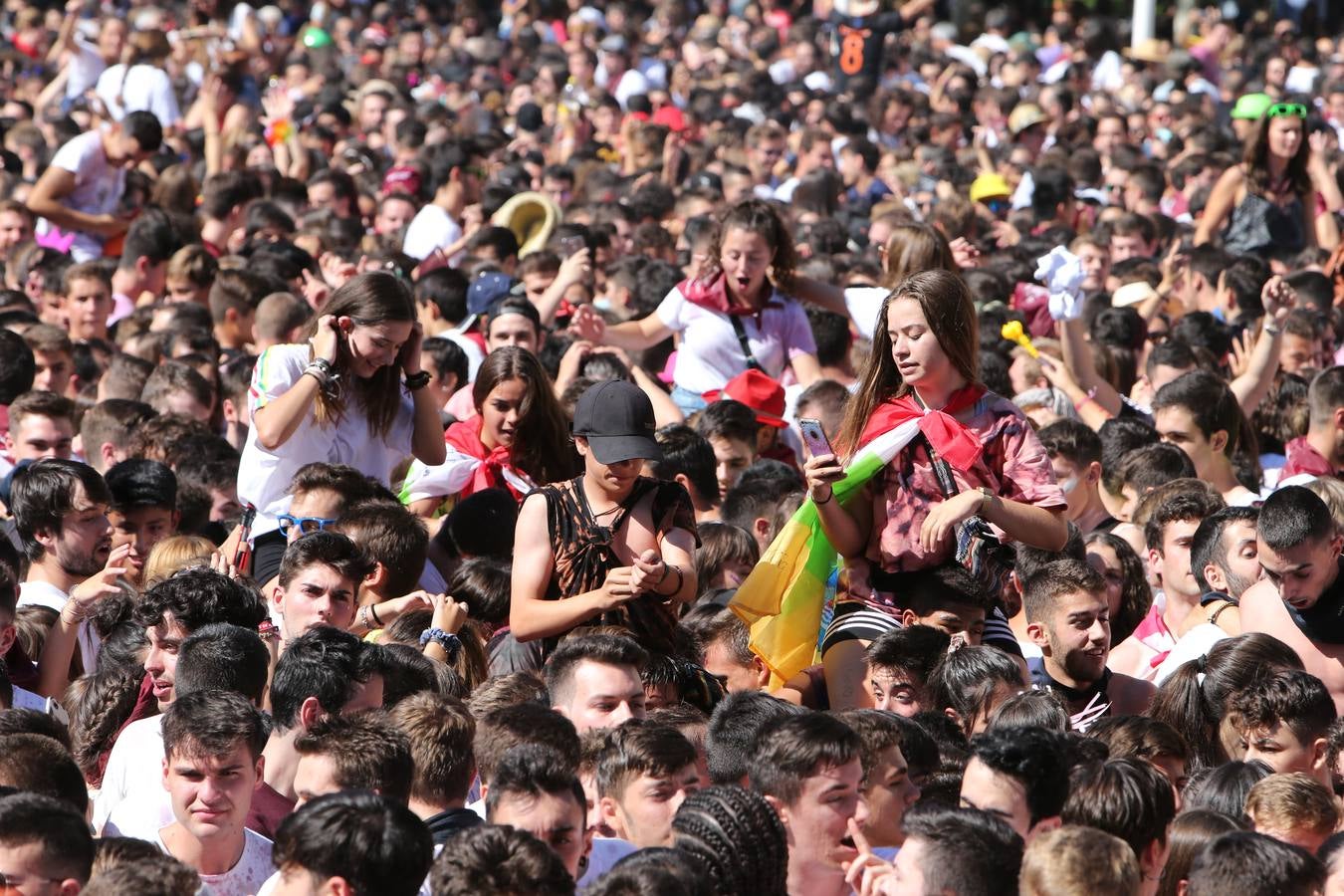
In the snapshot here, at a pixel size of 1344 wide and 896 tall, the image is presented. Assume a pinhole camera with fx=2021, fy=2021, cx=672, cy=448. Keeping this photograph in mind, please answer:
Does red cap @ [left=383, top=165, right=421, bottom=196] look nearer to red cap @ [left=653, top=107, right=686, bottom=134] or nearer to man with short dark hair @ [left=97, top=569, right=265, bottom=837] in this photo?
red cap @ [left=653, top=107, right=686, bottom=134]

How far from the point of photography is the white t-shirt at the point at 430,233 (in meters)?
13.0

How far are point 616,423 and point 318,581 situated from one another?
1.03 m

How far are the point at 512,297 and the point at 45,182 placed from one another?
415cm

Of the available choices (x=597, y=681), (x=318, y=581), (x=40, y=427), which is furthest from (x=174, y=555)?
(x=597, y=681)

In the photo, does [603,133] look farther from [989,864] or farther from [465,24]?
[989,864]

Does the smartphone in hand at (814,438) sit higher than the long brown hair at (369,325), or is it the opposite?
the smartphone in hand at (814,438)

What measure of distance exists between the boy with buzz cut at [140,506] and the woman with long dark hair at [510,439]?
94 cm

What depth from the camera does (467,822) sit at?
4.55 meters

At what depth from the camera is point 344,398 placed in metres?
6.79

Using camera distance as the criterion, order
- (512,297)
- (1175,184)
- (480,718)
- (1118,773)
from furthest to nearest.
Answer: (1175,184)
(512,297)
(480,718)
(1118,773)

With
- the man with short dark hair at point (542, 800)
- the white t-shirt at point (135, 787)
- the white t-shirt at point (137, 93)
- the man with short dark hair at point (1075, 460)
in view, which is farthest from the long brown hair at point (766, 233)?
the white t-shirt at point (137, 93)

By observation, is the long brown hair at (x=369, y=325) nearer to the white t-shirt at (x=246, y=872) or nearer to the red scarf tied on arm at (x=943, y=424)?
the red scarf tied on arm at (x=943, y=424)

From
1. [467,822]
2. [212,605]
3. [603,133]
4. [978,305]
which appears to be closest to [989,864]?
[467,822]

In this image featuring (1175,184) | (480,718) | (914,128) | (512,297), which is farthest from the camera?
(914,128)
